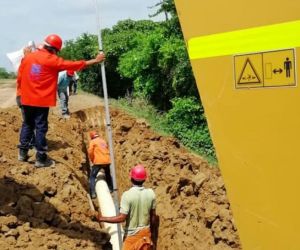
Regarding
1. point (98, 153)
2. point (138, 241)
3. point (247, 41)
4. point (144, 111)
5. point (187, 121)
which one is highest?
point (247, 41)

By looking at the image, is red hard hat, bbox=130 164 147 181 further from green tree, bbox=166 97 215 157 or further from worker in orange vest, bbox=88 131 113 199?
green tree, bbox=166 97 215 157

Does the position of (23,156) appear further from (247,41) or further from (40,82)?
(247,41)

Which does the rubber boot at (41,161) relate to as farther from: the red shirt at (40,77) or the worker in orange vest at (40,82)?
the red shirt at (40,77)

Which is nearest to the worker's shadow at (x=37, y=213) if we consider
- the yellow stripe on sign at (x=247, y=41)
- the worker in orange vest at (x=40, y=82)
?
the worker in orange vest at (x=40, y=82)

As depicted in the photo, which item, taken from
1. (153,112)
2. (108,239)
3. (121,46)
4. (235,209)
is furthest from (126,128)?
(235,209)

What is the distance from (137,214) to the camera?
6.41 metres

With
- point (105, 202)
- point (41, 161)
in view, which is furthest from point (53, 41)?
point (105, 202)

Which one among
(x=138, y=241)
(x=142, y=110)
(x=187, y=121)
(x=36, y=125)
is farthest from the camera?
(x=142, y=110)

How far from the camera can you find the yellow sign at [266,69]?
1.84 metres

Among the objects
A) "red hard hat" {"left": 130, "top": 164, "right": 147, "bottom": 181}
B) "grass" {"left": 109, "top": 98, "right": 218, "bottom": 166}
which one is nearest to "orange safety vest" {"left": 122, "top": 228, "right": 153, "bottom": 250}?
"red hard hat" {"left": 130, "top": 164, "right": 147, "bottom": 181}

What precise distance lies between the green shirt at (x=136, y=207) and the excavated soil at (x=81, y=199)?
76cm

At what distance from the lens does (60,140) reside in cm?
1209

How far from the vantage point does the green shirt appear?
249 inches

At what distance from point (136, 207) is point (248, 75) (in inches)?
180
